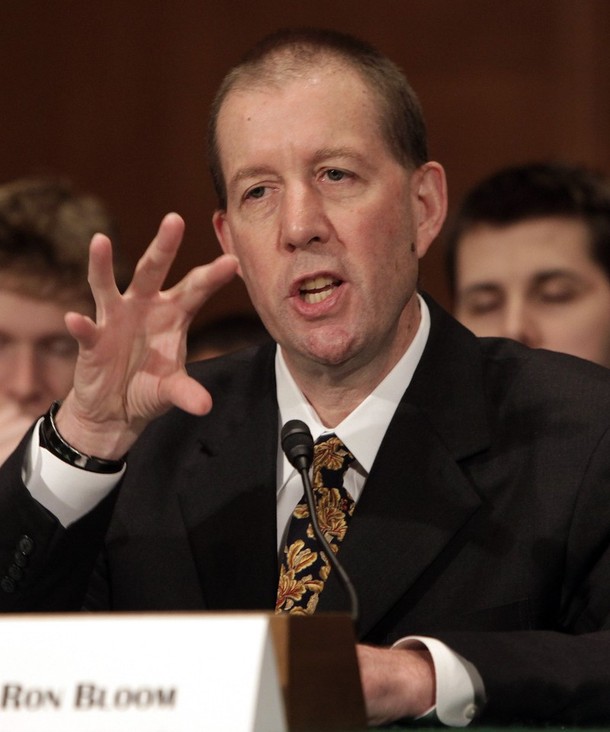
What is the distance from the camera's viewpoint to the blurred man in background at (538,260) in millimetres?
3074

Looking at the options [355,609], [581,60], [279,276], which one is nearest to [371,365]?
[279,276]

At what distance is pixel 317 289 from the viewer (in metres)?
1.99

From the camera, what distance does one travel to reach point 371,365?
2082mm

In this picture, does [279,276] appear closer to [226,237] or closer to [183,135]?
[226,237]

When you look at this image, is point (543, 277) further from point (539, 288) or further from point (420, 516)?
point (420, 516)

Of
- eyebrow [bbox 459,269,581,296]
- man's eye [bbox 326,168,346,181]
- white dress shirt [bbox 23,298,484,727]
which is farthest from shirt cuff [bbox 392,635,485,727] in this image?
eyebrow [bbox 459,269,581,296]

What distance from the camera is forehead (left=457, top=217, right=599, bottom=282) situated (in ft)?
10.3

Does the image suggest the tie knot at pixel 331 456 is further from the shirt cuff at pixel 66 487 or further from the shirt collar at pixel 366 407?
the shirt cuff at pixel 66 487

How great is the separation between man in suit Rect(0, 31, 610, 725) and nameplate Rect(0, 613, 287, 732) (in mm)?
562

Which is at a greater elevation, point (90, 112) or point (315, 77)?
point (90, 112)

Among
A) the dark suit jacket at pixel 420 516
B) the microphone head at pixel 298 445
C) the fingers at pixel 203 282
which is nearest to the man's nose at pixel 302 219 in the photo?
the fingers at pixel 203 282

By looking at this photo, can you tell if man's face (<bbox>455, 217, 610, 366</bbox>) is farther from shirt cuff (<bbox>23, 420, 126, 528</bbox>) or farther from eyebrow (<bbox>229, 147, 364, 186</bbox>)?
shirt cuff (<bbox>23, 420, 126, 528</bbox>)

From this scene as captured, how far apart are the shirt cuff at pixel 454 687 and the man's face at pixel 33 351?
5.11ft

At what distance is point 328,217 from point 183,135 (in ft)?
8.09
